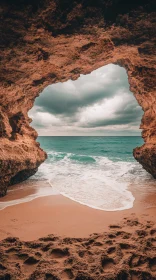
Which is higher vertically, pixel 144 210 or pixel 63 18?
pixel 63 18

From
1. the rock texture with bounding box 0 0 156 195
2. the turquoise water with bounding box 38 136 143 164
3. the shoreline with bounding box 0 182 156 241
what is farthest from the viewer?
the turquoise water with bounding box 38 136 143 164

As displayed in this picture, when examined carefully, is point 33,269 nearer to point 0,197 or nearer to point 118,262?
point 118,262

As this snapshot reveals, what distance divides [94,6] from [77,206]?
249 inches

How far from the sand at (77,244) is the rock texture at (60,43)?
348 centimetres

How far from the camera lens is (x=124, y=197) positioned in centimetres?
774

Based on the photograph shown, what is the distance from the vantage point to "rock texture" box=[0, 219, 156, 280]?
2602 millimetres

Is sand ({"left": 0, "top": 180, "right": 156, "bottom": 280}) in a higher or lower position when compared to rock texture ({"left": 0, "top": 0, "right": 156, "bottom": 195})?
lower

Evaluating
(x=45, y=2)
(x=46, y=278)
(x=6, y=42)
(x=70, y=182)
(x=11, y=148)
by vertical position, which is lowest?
(x=70, y=182)

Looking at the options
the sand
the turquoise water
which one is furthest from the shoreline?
the turquoise water

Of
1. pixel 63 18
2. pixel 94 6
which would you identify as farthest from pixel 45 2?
pixel 94 6

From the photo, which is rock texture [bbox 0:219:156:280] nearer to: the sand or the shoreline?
the sand

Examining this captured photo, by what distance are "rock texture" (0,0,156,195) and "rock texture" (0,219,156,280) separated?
16.0 ft

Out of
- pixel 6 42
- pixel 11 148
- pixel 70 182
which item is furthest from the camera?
pixel 70 182

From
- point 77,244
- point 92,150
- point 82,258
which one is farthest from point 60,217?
point 92,150
